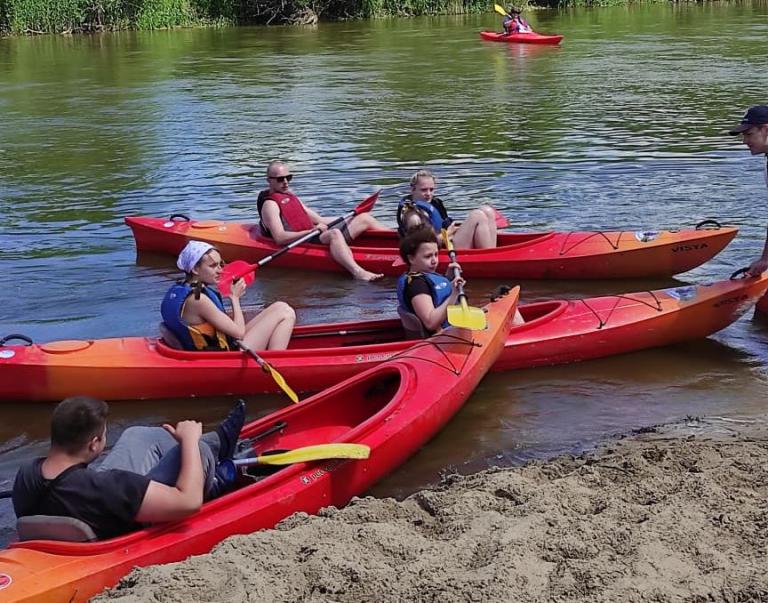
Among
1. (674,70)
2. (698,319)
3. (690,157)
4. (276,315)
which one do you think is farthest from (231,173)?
(674,70)

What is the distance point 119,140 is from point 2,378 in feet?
31.4

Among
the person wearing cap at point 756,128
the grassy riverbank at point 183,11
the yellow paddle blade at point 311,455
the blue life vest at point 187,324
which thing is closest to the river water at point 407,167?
the blue life vest at point 187,324

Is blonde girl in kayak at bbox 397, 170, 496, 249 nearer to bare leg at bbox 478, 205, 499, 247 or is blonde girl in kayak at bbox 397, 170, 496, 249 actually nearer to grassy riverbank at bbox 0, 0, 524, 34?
bare leg at bbox 478, 205, 499, 247

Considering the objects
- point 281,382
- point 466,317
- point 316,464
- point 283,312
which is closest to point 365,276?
point 283,312

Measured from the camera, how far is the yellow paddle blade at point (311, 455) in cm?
418

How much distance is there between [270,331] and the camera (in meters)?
5.95

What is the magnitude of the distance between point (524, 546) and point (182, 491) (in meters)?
1.30

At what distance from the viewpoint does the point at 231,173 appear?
488 inches

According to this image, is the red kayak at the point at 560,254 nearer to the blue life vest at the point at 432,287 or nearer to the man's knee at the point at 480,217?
the man's knee at the point at 480,217

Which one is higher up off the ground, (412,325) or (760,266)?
(760,266)

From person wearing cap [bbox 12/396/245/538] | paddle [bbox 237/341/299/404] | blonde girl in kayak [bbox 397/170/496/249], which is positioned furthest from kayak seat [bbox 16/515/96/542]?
blonde girl in kayak [bbox 397/170/496/249]

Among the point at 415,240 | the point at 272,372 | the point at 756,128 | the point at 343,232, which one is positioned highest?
the point at 756,128

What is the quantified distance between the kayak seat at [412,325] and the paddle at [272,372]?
0.77 meters

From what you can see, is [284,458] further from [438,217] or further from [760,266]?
[438,217]
